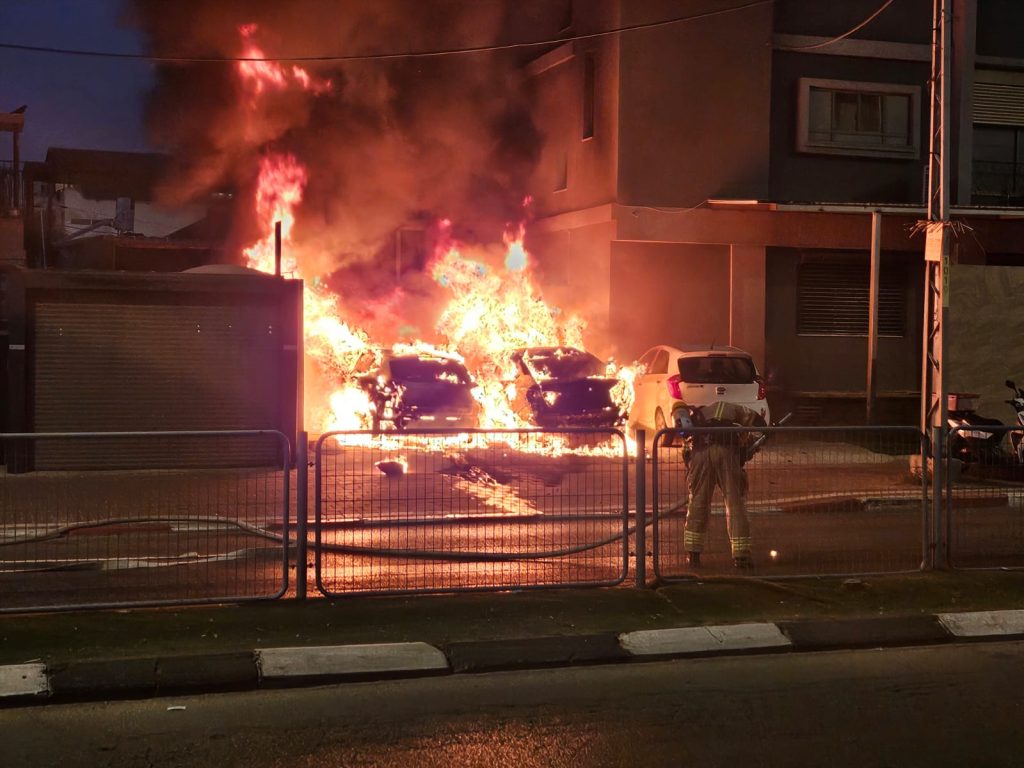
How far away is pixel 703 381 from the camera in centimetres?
1803

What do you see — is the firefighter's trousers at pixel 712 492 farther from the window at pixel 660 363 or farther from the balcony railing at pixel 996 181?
the balcony railing at pixel 996 181

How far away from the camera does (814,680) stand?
6.03m

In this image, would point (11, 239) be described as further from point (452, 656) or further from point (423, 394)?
point (452, 656)

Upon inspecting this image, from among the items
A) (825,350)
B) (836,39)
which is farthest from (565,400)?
(836,39)

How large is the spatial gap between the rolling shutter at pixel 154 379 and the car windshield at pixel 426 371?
8.94 ft

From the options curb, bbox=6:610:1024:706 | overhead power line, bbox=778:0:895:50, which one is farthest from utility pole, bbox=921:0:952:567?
overhead power line, bbox=778:0:895:50

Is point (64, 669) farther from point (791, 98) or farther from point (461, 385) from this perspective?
point (791, 98)

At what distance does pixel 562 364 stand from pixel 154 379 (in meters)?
7.04

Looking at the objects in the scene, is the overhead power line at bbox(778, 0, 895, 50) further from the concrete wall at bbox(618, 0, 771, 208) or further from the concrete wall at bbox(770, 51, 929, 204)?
the concrete wall at bbox(618, 0, 771, 208)

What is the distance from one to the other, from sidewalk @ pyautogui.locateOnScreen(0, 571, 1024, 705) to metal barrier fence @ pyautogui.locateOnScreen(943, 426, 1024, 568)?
83 centimetres

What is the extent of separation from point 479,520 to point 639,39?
15.3 meters

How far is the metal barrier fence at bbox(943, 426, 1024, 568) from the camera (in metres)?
8.75

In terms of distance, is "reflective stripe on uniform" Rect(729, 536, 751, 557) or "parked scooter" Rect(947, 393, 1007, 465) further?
"parked scooter" Rect(947, 393, 1007, 465)

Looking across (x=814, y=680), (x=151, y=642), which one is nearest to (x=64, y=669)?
(x=151, y=642)
